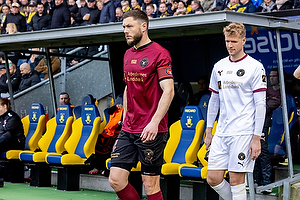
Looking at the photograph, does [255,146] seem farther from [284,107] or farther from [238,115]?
[284,107]

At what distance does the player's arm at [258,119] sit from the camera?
182 inches

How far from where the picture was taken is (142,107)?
15.6 feet

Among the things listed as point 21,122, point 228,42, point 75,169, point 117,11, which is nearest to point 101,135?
point 75,169

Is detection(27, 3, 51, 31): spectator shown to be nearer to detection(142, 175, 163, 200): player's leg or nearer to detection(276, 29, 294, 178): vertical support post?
detection(276, 29, 294, 178): vertical support post

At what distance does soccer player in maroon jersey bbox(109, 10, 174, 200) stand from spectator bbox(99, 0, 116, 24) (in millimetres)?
8779

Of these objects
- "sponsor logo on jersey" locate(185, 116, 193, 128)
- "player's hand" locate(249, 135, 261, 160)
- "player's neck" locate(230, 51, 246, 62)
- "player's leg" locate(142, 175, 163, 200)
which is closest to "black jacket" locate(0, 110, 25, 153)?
"sponsor logo on jersey" locate(185, 116, 193, 128)

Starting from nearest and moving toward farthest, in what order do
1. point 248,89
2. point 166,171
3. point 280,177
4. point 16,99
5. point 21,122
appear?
1. point 248,89
2. point 280,177
3. point 166,171
4. point 21,122
5. point 16,99

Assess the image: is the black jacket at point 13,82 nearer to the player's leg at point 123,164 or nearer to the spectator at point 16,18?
A: the spectator at point 16,18

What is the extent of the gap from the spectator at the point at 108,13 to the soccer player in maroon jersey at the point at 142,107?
8.78 meters

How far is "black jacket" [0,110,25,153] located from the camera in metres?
9.06

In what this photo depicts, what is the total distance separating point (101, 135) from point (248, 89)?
3987 mm

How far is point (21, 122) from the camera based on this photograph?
9.27m

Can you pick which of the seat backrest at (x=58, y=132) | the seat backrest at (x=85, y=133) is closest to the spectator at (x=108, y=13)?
the seat backrest at (x=58, y=132)

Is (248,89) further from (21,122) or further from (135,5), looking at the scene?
(135,5)
